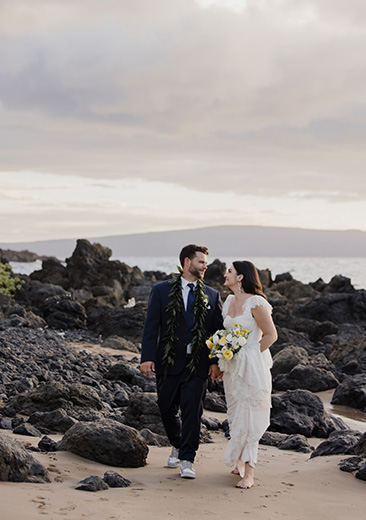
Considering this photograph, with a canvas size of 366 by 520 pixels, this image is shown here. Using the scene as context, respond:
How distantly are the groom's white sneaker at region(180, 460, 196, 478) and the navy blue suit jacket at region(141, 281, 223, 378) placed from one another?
0.89 metres

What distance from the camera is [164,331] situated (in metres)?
7.53

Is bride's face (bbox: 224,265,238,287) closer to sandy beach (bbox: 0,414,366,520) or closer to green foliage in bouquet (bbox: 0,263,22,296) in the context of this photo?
sandy beach (bbox: 0,414,366,520)

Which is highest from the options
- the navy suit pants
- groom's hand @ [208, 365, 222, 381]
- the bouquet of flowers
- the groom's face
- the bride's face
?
the groom's face

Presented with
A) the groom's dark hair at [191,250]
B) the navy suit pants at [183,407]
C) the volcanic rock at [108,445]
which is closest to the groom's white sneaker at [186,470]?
the navy suit pants at [183,407]

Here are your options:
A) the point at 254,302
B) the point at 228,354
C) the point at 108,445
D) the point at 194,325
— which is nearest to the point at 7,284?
the point at 108,445

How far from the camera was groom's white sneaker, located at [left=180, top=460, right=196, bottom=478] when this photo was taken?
23.4 feet

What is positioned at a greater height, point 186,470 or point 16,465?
point 16,465

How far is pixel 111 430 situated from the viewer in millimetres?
7660

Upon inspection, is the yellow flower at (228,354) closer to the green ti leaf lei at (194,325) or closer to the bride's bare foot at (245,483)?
the green ti leaf lei at (194,325)

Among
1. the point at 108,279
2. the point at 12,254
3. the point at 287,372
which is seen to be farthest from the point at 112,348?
the point at 12,254

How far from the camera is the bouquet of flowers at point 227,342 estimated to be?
7066 millimetres

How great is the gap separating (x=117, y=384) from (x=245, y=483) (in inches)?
259

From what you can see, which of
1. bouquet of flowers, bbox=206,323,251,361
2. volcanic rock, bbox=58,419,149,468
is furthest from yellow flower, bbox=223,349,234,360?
volcanic rock, bbox=58,419,149,468

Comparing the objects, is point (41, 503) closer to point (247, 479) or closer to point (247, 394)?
point (247, 479)
